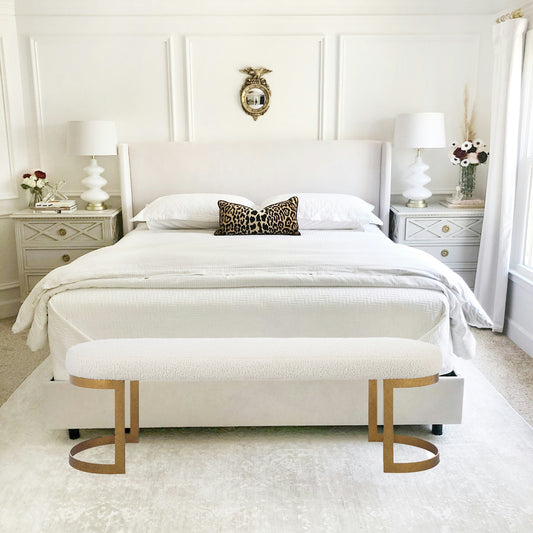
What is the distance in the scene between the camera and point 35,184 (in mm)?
4199

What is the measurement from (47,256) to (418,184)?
2.54m

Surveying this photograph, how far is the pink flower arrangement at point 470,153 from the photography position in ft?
13.6

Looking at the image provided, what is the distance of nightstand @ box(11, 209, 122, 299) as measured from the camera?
406 centimetres

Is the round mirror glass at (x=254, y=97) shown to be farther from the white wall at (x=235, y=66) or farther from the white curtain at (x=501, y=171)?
the white curtain at (x=501, y=171)

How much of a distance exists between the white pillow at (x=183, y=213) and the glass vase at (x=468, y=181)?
61.7 inches

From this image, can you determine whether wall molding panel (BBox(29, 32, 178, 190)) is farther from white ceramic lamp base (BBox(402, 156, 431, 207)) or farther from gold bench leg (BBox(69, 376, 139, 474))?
gold bench leg (BBox(69, 376, 139, 474))

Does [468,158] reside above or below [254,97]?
below

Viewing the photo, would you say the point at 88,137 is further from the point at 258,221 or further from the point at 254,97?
the point at 258,221

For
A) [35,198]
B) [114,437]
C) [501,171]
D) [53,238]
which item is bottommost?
[114,437]

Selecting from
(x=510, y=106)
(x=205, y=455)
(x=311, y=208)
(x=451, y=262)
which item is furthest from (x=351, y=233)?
(x=205, y=455)

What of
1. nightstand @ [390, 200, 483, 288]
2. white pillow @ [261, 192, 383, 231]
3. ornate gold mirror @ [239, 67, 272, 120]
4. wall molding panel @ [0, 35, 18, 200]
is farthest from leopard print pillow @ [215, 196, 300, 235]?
wall molding panel @ [0, 35, 18, 200]

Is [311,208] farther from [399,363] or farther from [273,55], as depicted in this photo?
[399,363]

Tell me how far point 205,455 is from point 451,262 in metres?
2.36

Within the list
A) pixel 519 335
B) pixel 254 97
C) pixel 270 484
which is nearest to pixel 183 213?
pixel 254 97
